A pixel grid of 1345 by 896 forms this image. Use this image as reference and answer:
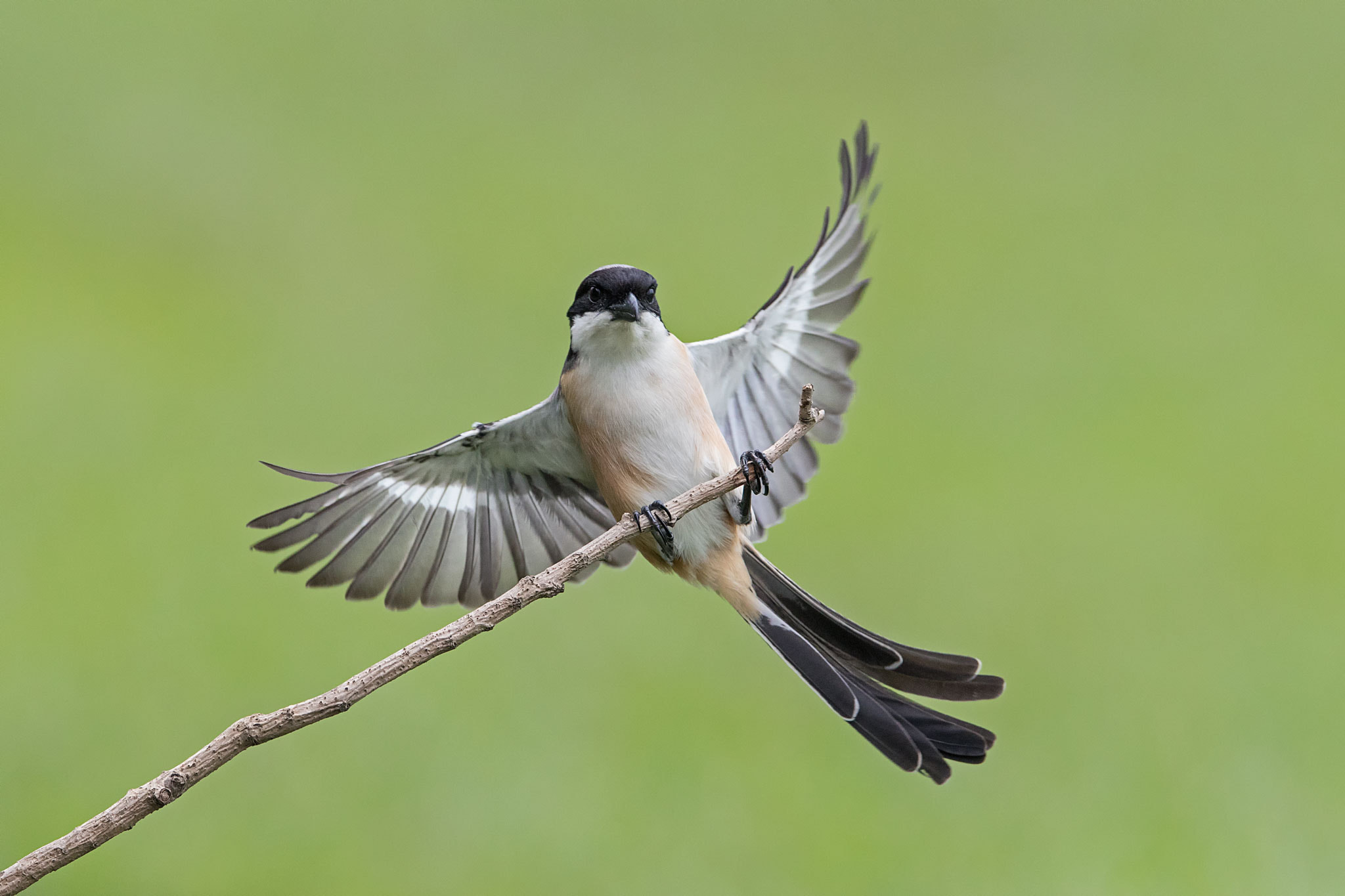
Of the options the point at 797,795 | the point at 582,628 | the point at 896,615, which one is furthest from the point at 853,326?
the point at 797,795

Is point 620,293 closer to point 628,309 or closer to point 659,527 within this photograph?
point 628,309

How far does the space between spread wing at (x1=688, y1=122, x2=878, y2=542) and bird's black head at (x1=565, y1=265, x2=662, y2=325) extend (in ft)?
1.64

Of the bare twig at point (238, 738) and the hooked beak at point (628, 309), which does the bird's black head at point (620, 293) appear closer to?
the hooked beak at point (628, 309)

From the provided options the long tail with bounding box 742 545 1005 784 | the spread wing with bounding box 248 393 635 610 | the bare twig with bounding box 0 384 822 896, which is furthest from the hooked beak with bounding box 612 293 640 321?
the bare twig with bounding box 0 384 822 896

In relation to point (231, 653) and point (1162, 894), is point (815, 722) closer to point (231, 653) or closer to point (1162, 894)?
point (1162, 894)

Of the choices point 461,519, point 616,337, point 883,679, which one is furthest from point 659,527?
point 461,519

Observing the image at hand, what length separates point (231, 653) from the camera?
19.1 ft

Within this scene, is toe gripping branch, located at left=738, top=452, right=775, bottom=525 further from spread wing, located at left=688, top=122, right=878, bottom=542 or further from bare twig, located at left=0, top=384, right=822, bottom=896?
bare twig, located at left=0, top=384, right=822, bottom=896

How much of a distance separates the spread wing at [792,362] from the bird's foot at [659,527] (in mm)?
462

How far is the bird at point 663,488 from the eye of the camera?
3.21m

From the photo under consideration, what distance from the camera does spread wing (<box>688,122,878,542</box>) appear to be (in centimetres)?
392

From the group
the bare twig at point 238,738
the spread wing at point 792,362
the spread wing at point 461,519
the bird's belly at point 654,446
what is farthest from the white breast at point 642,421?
the bare twig at point 238,738

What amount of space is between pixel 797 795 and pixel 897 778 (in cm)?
48

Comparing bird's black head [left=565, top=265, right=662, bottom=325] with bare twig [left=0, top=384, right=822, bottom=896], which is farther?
bird's black head [left=565, top=265, right=662, bottom=325]
